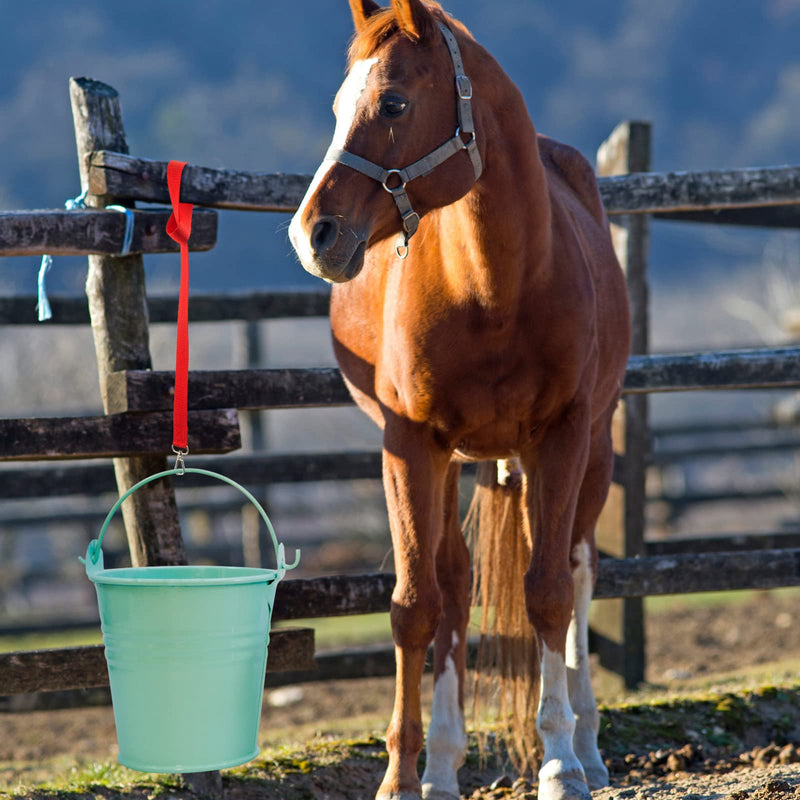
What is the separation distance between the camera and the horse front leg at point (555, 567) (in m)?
2.92

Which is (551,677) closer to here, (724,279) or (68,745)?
(68,745)

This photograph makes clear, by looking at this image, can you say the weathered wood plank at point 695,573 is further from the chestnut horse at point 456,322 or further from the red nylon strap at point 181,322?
the red nylon strap at point 181,322

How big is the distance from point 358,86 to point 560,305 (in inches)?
34.0

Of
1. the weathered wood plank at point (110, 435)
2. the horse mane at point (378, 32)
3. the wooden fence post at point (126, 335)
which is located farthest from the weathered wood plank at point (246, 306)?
the horse mane at point (378, 32)

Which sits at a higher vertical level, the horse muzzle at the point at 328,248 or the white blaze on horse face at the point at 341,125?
the white blaze on horse face at the point at 341,125

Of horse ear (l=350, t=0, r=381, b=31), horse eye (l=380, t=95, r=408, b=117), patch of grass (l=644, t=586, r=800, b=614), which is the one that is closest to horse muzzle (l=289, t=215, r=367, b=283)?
horse eye (l=380, t=95, r=408, b=117)

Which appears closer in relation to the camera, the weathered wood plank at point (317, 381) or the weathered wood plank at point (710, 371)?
the weathered wood plank at point (317, 381)

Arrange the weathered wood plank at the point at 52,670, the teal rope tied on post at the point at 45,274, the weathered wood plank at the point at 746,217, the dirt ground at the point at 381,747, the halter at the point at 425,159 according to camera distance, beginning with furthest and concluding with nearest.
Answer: the weathered wood plank at the point at 746,217, the teal rope tied on post at the point at 45,274, the weathered wood plank at the point at 52,670, the dirt ground at the point at 381,747, the halter at the point at 425,159

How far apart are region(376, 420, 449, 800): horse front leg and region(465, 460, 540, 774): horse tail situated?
26.0 inches

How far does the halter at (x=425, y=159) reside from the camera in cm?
249

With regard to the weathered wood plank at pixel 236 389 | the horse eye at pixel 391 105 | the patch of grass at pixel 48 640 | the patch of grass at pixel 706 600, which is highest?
the horse eye at pixel 391 105

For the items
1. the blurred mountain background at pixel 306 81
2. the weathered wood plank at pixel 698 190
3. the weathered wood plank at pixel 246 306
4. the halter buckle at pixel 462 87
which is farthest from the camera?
the blurred mountain background at pixel 306 81

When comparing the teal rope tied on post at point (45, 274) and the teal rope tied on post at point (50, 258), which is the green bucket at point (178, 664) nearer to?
the teal rope tied on post at point (50, 258)

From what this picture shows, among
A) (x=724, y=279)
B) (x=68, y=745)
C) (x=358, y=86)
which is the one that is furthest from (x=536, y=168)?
(x=724, y=279)
